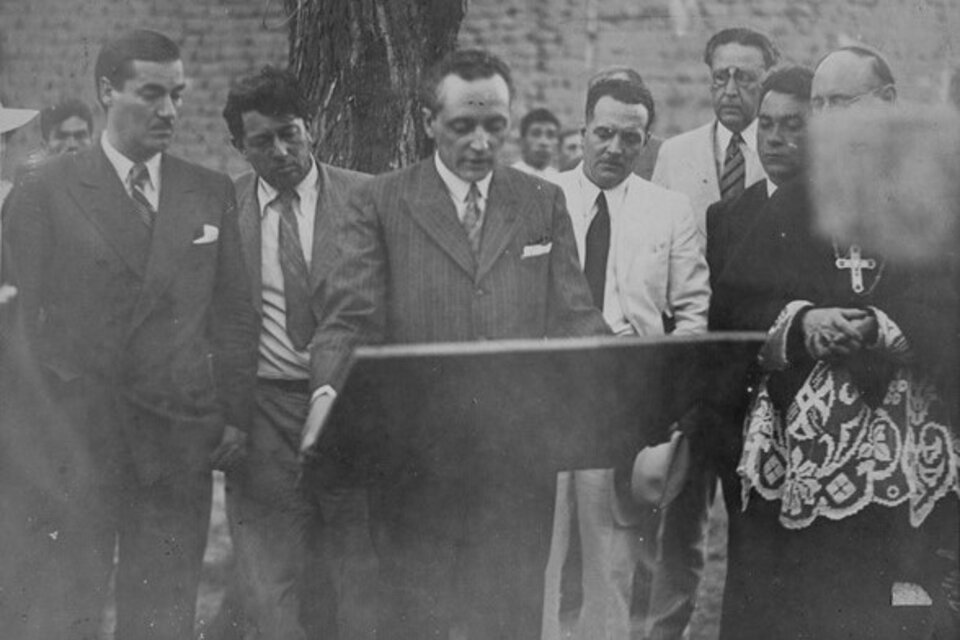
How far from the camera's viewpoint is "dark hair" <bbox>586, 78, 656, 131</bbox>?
4.79m

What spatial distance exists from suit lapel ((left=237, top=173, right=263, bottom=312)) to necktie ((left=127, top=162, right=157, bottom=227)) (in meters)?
0.27

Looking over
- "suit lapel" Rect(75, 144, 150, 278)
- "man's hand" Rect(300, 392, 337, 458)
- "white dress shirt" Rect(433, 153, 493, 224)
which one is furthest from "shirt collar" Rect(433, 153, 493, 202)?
Answer: "suit lapel" Rect(75, 144, 150, 278)

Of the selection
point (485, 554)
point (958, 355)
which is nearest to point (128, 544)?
point (485, 554)

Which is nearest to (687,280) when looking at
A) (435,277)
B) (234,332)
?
(435,277)

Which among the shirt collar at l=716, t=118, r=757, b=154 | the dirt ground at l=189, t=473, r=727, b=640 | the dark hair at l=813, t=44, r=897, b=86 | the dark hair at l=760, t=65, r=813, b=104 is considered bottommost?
the dirt ground at l=189, t=473, r=727, b=640

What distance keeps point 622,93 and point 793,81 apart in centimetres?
54

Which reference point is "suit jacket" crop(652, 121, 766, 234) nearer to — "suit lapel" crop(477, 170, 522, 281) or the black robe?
the black robe

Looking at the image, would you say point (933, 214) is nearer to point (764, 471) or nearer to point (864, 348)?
point (864, 348)

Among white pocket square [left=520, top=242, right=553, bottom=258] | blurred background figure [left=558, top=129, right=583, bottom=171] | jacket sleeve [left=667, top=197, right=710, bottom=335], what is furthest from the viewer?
blurred background figure [left=558, top=129, right=583, bottom=171]

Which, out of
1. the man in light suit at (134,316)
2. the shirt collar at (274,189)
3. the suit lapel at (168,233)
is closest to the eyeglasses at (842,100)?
the shirt collar at (274,189)

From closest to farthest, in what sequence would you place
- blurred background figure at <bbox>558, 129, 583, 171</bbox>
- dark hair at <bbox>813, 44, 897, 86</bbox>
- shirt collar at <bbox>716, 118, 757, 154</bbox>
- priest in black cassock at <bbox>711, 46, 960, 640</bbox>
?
priest in black cassock at <bbox>711, 46, 960, 640</bbox> < dark hair at <bbox>813, 44, 897, 86</bbox> < shirt collar at <bbox>716, 118, 757, 154</bbox> < blurred background figure at <bbox>558, 129, 583, 171</bbox>

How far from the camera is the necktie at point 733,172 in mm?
4879

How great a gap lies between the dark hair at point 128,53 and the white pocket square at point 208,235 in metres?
0.52

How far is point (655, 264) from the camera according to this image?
479cm
